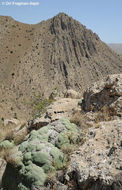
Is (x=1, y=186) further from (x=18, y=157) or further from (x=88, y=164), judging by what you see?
(x=88, y=164)

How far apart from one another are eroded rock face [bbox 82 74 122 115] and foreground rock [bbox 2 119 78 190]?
4.99 feet

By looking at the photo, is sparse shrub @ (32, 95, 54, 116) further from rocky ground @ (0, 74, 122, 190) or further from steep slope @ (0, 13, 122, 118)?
steep slope @ (0, 13, 122, 118)

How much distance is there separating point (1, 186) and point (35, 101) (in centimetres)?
662

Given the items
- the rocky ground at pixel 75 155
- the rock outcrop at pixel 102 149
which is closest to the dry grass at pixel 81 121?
the rocky ground at pixel 75 155

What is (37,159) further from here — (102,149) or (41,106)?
(41,106)

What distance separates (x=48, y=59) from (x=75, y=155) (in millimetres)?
36718

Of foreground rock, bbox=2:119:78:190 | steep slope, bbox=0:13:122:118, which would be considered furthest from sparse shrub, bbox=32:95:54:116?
steep slope, bbox=0:13:122:118

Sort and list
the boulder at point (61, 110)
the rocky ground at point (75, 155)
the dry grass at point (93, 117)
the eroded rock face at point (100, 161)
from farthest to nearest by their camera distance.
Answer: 1. the boulder at point (61, 110)
2. the dry grass at point (93, 117)
3. the rocky ground at point (75, 155)
4. the eroded rock face at point (100, 161)

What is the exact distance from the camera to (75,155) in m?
4.63

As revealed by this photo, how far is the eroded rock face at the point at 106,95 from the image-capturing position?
6164 mm

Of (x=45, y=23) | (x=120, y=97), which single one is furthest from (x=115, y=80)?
(x=45, y=23)

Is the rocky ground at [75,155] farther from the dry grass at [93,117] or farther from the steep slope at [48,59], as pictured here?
the steep slope at [48,59]

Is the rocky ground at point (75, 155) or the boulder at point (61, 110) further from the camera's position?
the boulder at point (61, 110)

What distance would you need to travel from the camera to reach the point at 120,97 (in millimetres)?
6164
